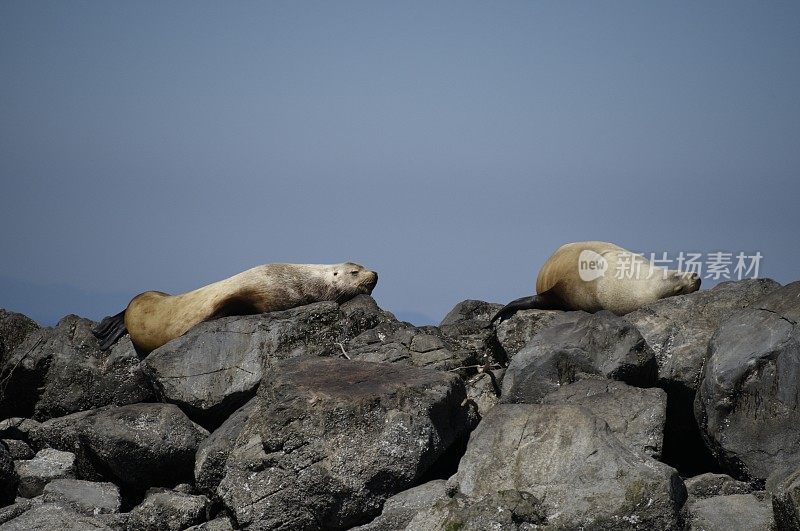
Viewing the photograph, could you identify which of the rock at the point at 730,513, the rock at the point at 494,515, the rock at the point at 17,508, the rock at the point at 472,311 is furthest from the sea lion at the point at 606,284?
the rock at the point at 17,508

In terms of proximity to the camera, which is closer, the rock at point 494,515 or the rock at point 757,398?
the rock at point 494,515

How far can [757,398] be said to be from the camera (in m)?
7.91

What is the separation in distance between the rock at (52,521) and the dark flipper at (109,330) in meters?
3.11

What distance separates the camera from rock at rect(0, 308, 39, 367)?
12.0 meters

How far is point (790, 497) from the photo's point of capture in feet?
20.6

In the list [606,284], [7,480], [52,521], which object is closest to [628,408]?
[606,284]

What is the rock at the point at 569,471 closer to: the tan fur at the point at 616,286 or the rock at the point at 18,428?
the tan fur at the point at 616,286

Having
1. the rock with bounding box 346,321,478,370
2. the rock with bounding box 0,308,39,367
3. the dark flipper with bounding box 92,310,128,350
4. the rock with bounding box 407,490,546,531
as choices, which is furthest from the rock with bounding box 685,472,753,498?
the rock with bounding box 0,308,39,367

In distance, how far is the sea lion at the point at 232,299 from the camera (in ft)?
37.3

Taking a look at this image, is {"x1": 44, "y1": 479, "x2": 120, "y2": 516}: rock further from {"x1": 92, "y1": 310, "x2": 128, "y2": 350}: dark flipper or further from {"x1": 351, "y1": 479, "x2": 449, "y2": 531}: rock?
{"x1": 351, "y1": 479, "x2": 449, "y2": 531}: rock

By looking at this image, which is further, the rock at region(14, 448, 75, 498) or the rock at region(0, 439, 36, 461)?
the rock at region(0, 439, 36, 461)

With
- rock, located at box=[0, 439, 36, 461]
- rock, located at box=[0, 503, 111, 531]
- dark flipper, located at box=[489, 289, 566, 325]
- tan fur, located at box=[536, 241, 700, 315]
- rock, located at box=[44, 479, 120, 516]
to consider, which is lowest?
rock, located at box=[44, 479, 120, 516]

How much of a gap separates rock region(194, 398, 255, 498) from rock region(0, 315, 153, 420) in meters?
2.18

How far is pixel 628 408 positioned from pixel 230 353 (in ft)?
13.2
